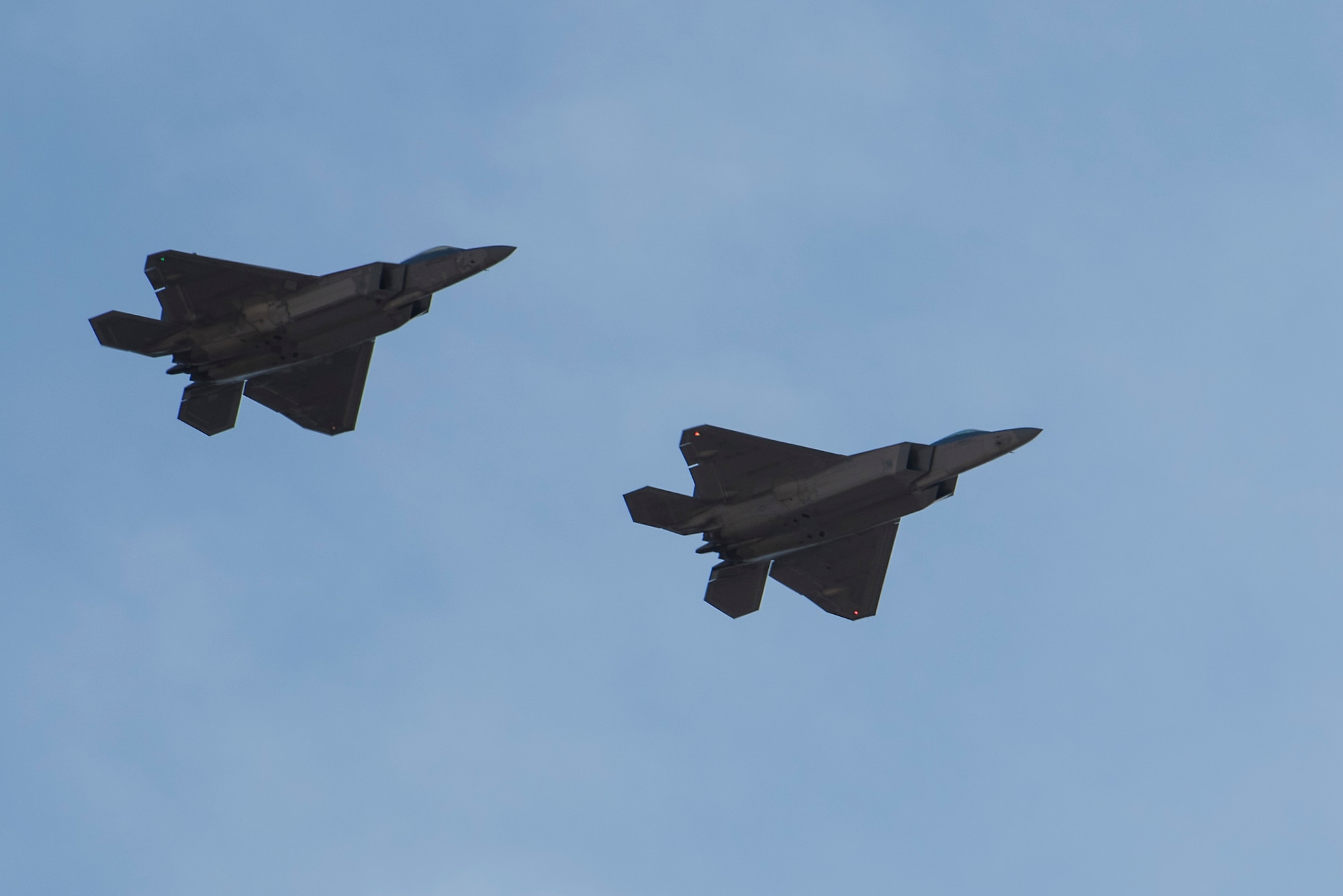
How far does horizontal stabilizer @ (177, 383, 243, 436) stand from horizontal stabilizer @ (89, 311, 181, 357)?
1.89 m

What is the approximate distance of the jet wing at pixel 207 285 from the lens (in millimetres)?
72812

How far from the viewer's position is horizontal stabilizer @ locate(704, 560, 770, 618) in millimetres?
75188

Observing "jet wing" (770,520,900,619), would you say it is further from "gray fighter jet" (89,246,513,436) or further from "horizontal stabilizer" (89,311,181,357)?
"horizontal stabilizer" (89,311,181,357)

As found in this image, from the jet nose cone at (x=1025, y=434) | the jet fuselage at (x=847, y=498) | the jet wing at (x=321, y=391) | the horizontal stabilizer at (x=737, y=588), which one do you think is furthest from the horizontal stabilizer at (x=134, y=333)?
the jet nose cone at (x=1025, y=434)

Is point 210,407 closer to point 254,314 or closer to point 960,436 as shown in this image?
point 254,314

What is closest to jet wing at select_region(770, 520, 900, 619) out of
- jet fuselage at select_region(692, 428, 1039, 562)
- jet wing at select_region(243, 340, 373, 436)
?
jet fuselage at select_region(692, 428, 1039, 562)

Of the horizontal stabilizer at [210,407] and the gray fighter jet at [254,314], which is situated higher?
the gray fighter jet at [254,314]

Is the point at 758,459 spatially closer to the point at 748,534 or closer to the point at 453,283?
the point at 748,534

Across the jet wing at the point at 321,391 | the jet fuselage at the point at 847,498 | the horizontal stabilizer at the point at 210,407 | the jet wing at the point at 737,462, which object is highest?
the jet wing at the point at 321,391

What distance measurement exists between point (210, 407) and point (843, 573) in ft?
80.3

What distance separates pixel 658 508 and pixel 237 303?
17.0 metres

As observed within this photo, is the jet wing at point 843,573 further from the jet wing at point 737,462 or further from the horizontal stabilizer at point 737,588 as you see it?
the jet wing at point 737,462

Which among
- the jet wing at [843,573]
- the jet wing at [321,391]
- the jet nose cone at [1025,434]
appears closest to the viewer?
the jet nose cone at [1025,434]

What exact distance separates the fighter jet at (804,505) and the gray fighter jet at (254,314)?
10.9 m
